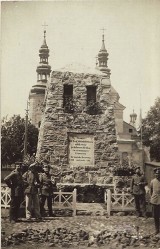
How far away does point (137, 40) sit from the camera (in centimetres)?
726

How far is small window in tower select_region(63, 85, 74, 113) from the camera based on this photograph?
34.0 ft

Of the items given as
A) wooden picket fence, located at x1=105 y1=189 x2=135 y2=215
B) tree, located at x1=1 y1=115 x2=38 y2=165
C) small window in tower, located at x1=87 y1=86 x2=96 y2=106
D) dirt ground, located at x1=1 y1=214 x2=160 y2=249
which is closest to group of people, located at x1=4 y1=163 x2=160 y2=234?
dirt ground, located at x1=1 y1=214 x2=160 y2=249

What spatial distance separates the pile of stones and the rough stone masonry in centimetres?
429

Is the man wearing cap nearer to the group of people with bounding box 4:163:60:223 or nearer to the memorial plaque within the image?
the group of people with bounding box 4:163:60:223

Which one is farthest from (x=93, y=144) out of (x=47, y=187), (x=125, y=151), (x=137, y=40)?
(x=125, y=151)

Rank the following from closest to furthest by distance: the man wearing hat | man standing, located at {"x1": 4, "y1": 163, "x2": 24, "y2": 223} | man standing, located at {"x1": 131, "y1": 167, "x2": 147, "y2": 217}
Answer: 1. the man wearing hat
2. man standing, located at {"x1": 4, "y1": 163, "x2": 24, "y2": 223}
3. man standing, located at {"x1": 131, "y1": 167, "x2": 147, "y2": 217}

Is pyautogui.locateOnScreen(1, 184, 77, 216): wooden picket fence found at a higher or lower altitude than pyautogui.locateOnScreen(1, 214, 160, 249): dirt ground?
higher

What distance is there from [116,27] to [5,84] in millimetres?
2509

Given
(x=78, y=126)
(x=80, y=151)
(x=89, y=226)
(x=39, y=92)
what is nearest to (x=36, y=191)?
(x=89, y=226)

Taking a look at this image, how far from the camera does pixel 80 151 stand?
10.1 meters

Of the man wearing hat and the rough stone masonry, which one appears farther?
the rough stone masonry

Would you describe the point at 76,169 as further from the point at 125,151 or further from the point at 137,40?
the point at 125,151

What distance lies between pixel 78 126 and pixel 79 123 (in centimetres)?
10

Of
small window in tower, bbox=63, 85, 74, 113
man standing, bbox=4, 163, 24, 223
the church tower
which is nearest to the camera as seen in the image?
man standing, bbox=4, 163, 24, 223
